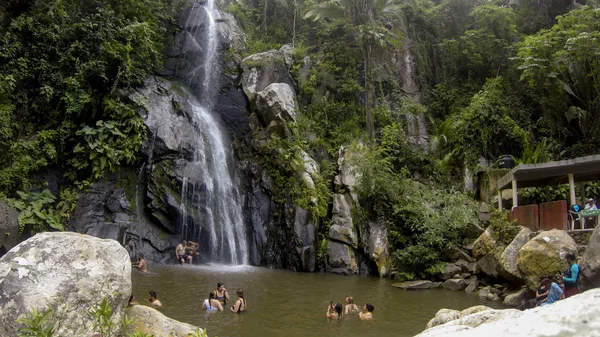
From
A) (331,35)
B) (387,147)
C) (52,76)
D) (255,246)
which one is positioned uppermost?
(331,35)

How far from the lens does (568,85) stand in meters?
21.5

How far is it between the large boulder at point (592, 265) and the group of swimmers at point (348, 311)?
4.95m

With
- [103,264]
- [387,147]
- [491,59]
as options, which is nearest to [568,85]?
[491,59]

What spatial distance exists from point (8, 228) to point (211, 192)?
6933 millimetres

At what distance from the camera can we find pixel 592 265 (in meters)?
9.71

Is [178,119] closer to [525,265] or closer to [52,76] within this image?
[52,76]

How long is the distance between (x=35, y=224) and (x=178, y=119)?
7126 millimetres

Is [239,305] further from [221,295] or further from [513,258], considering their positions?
[513,258]

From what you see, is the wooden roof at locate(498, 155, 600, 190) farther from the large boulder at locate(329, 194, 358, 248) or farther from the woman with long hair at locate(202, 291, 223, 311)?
the woman with long hair at locate(202, 291, 223, 311)

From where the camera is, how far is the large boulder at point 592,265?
31.6 feet

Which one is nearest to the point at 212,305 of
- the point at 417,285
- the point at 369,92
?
the point at 417,285

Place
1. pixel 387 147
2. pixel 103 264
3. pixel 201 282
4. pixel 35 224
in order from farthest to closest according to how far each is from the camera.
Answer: pixel 387 147, pixel 35 224, pixel 201 282, pixel 103 264

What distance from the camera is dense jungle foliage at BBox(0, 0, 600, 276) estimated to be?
16.5m

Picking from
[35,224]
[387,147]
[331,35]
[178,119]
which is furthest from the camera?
[331,35]
